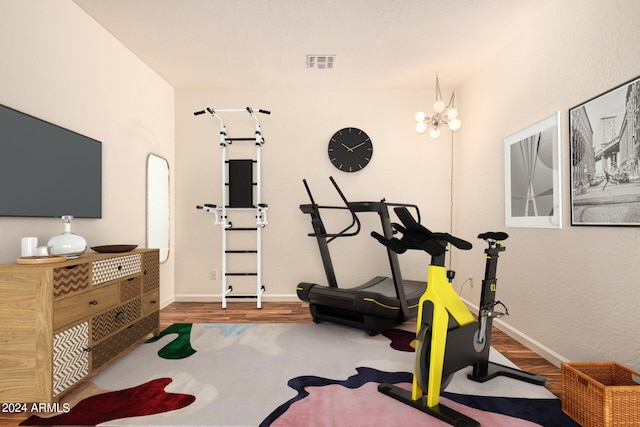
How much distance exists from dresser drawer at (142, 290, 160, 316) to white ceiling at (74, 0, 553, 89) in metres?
2.30

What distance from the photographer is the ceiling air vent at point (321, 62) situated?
332 cm

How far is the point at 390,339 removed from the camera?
9.25 ft

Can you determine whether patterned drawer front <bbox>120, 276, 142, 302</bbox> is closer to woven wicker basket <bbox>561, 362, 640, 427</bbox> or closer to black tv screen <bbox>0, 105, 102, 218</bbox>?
black tv screen <bbox>0, 105, 102, 218</bbox>

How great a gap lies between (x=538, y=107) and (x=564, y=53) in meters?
0.41

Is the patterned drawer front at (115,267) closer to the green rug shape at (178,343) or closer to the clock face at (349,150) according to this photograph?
the green rug shape at (178,343)

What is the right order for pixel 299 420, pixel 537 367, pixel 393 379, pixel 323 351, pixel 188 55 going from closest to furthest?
1. pixel 299 420
2. pixel 393 379
3. pixel 537 367
4. pixel 323 351
5. pixel 188 55

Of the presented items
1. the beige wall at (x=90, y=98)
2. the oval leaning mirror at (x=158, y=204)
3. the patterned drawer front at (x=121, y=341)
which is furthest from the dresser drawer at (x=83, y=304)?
the oval leaning mirror at (x=158, y=204)

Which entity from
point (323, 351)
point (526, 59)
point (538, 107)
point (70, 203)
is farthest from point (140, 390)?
point (526, 59)

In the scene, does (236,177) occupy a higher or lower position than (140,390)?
higher

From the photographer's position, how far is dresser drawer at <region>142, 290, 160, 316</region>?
2.66 m

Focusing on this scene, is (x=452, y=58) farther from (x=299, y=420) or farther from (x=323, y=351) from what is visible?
(x=299, y=420)

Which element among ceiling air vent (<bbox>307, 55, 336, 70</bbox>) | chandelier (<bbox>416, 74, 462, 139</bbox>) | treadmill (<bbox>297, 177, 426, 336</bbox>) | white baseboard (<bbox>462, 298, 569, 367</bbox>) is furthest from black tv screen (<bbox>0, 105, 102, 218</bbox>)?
white baseboard (<bbox>462, 298, 569, 367</bbox>)

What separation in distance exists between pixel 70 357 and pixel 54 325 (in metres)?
0.25

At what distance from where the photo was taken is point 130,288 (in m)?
2.46
